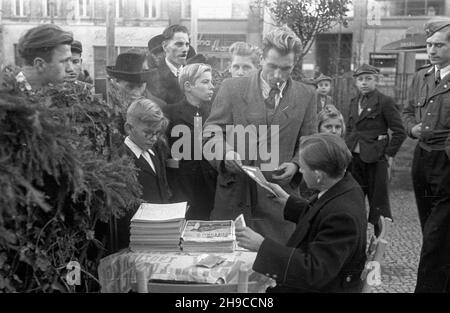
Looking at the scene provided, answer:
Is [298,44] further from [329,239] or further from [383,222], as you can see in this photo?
[329,239]

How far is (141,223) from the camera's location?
2.23m

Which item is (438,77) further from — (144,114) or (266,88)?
(144,114)

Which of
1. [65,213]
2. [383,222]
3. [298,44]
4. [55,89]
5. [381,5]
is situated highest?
[381,5]

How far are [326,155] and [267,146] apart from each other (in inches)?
34.3

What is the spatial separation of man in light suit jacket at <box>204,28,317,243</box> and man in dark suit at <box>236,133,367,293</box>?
74 cm

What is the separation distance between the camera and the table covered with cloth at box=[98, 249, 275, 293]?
2035 mm

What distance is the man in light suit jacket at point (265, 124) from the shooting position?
285 cm

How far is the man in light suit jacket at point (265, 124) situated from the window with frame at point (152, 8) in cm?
177

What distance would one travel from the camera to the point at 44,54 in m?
2.52

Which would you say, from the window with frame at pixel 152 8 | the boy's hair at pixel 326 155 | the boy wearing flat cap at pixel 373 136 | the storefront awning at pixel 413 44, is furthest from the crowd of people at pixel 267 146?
the storefront awning at pixel 413 44

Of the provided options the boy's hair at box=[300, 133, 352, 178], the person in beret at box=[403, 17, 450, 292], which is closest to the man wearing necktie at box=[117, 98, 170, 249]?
the boy's hair at box=[300, 133, 352, 178]

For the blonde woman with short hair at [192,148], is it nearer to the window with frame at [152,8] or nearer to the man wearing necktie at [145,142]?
the man wearing necktie at [145,142]
